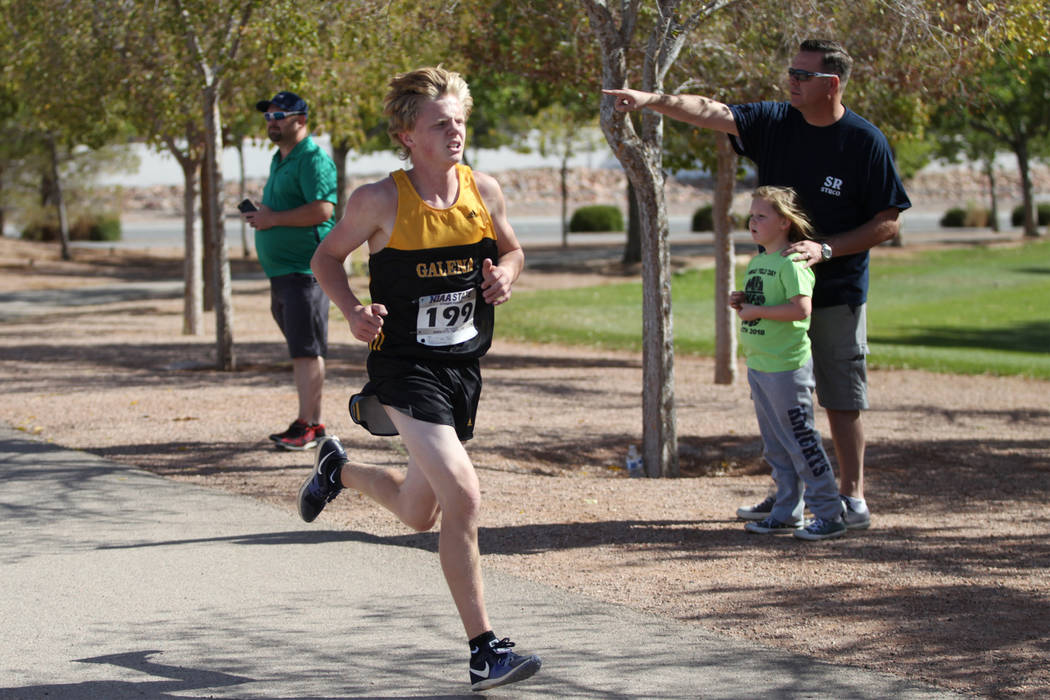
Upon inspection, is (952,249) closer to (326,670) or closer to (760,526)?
(760,526)

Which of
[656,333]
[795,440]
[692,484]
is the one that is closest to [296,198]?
[656,333]

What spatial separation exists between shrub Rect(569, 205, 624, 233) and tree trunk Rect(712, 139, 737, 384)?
31.4 m

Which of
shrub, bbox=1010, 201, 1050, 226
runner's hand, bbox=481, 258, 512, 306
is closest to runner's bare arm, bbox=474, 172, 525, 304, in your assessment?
runner's hand, bbox=481, 258, 512, 306

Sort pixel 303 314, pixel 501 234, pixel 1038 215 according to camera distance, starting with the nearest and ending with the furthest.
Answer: pixel 501 234 < pixel 303 314 < pixel 1038 215

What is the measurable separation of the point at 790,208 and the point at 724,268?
265 inches

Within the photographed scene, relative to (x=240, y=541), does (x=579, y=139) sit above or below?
above

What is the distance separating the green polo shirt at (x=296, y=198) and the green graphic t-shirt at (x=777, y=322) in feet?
9.98

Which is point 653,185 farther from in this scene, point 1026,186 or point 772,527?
point 1026,186

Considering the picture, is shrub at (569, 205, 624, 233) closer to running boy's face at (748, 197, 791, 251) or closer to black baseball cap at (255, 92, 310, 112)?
black baseball cap at (255, 92, 310, 112)

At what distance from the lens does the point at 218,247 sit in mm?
11906

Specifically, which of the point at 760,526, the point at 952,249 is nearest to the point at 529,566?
the point at 760,526

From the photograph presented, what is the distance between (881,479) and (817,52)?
3.03 metres

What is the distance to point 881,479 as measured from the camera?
24.9 feet

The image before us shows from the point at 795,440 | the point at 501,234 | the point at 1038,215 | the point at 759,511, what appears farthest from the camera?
the point at 1038,215
